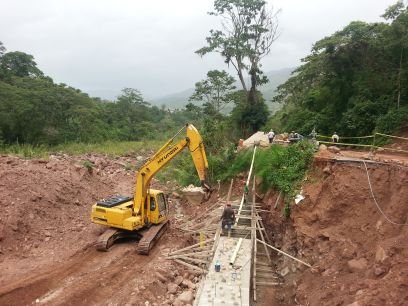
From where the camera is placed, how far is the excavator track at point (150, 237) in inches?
575

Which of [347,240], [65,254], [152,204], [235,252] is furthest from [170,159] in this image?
[347,240]


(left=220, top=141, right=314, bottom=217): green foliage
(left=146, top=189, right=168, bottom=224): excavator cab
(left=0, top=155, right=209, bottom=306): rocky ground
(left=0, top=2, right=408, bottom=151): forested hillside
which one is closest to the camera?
(left=0, top=155, right=209, bottom=306): rocky ground

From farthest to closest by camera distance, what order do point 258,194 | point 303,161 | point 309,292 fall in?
point 258,194
point 303,161
point 309,292

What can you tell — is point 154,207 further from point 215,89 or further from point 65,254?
point 215,89

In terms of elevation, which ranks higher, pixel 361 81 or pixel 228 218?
pixel 361 81

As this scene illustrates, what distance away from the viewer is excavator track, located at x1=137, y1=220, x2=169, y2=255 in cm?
1461

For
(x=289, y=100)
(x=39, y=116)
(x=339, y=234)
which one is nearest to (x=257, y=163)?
(x=339, y=234)

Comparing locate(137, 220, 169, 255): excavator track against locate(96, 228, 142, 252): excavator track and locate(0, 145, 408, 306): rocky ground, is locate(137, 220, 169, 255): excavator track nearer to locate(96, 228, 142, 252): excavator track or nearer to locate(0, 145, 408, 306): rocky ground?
locate(0, 145, 408, 306): rocky ground

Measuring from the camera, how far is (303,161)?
55.3 feet

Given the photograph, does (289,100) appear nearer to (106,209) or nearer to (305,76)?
(305,76)

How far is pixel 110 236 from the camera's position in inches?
597

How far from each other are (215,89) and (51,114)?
1660 centimetres

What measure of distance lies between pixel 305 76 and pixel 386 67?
24.9 feet

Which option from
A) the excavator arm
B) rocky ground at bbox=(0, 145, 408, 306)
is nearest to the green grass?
rocky ground at bbox=(0, 145, 408, 306)
